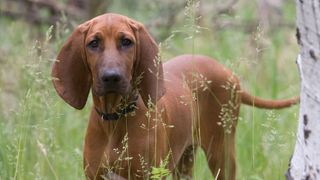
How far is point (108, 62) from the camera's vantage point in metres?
4.52

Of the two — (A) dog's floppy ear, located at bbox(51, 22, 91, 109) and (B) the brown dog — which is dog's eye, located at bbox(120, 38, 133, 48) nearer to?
(B) the brown dog

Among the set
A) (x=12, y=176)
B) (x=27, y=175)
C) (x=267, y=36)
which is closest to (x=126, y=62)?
(x=12, y=176)

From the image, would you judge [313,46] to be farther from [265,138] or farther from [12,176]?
[12,176]

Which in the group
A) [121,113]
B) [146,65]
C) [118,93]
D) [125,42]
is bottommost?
[121,113]

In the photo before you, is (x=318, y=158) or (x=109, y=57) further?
(x=109, y=57)

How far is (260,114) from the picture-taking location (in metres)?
6.59

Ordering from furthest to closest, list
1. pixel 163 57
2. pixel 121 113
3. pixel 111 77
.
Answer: pixel 163 57 < pixel 121 113 < pixel 111 77

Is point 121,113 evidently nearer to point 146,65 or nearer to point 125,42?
point 146,65

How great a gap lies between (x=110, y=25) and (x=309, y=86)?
50.6 inches

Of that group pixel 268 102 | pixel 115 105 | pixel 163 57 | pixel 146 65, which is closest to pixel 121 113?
pixel 115 105

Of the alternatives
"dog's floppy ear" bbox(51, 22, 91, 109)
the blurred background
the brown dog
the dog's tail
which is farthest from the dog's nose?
the dog's tail

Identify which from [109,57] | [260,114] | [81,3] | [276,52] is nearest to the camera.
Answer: [109,57]

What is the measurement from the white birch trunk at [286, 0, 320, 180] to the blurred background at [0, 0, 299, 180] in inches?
55.3

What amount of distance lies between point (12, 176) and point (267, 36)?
424 centimetres
